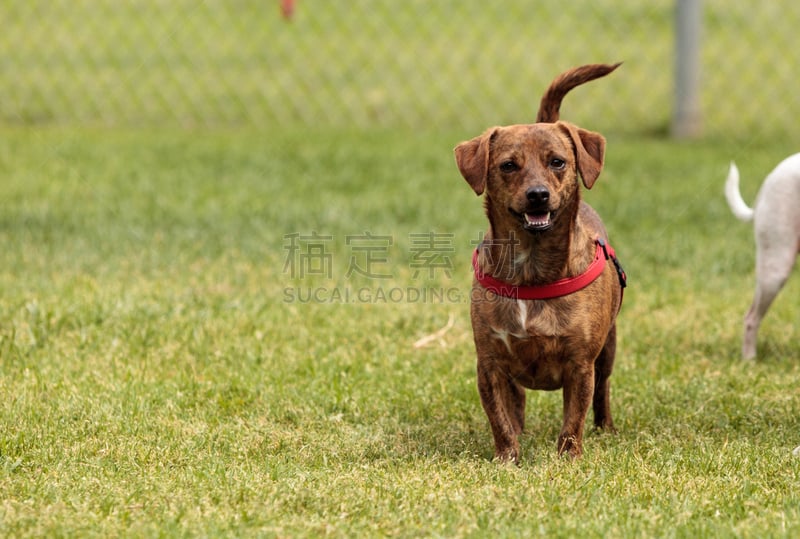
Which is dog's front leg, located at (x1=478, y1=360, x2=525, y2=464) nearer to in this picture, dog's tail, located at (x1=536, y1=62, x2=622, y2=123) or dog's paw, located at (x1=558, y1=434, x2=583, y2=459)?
dog's paw, located at (x1=558, y1=434, x2=583, y2=459)

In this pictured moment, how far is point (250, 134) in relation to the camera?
11.0 m

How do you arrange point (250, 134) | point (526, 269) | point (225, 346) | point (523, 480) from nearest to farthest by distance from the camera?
point (523, 480)
point (526, 269)
point (225, 346)
point (250, 134)

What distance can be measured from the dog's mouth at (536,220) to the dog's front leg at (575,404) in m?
0.53

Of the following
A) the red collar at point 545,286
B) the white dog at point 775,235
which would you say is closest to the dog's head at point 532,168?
the red collar at point 545,286

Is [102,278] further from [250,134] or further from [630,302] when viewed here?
[250,134]

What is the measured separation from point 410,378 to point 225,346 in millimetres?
947

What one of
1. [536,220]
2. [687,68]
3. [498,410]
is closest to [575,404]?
[498,410]

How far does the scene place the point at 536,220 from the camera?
13.0 feet

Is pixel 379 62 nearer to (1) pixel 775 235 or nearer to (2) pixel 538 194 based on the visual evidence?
(1) pixel 775 235

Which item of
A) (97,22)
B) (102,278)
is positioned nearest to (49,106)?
(97,22)

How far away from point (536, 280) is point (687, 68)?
7188 mm

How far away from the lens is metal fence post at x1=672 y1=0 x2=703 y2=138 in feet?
34.8

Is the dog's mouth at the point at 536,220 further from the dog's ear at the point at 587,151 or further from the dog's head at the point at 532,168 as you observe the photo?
the dog's ear at the point at 587,151

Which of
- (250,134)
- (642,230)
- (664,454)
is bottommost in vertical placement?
(664,454)
